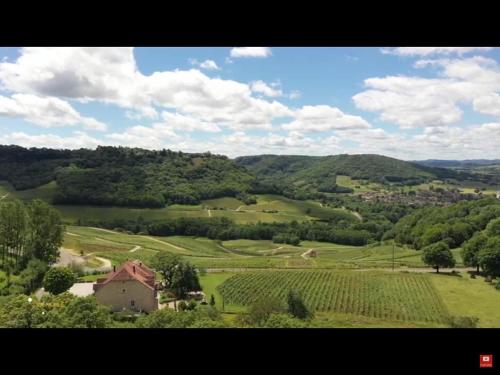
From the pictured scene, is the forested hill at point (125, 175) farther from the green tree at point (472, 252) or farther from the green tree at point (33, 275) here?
the green tree at point (472, 252)

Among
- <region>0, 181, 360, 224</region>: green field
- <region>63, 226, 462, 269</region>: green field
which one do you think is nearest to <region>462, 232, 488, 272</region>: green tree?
<region>63, 226, 462, 269</region>: green field

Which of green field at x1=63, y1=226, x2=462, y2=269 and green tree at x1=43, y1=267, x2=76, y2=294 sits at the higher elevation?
green tree at x1=43, y1=267, x2=76, y2=294

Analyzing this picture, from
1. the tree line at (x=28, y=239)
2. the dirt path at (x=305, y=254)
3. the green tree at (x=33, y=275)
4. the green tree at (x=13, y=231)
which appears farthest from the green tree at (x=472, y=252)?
the green tree at (x=13, y=231)

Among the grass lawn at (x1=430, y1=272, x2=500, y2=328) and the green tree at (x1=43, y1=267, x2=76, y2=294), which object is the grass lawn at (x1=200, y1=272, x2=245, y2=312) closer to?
the green tree at (x1=43, y1=267, x2=76, y2=294)

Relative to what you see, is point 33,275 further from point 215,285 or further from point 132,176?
point 132,176
